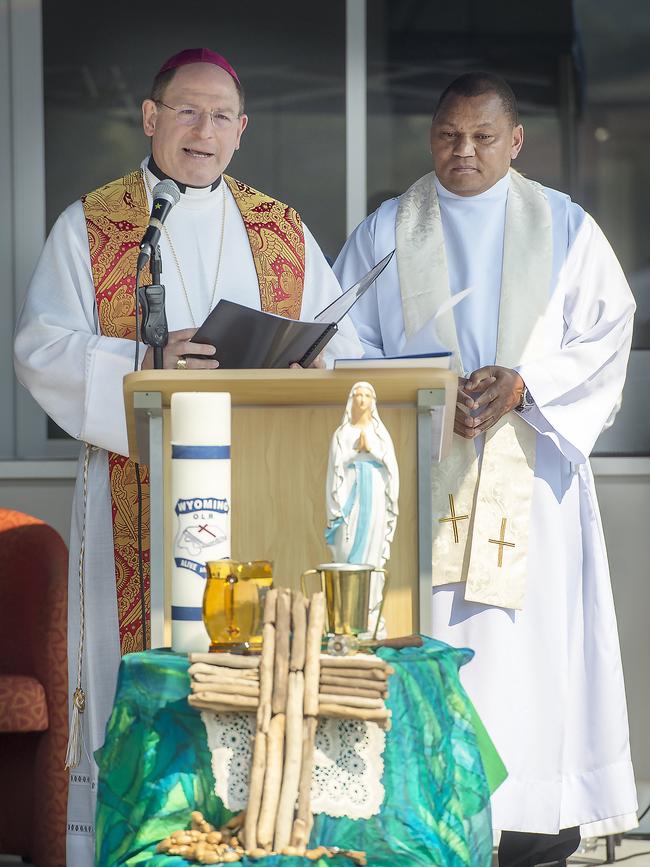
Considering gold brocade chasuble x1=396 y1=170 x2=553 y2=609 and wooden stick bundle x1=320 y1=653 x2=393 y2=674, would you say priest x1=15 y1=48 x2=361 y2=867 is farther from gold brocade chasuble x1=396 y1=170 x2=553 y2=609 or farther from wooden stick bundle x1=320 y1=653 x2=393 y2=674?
wooden stick bundle x1=320 y1=653 x2=393 y2=674

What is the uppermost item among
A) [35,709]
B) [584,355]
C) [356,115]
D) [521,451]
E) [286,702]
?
[356,115]

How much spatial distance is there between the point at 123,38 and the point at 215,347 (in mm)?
3311

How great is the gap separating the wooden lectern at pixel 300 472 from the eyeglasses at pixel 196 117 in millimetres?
966

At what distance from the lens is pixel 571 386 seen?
3.90m

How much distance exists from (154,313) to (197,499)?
52cm

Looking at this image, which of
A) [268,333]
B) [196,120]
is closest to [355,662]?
[268,333]

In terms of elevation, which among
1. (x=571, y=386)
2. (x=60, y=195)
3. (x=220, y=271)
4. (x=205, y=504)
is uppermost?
(x=60, y=195)

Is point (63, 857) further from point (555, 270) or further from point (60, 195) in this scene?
point (60, 195)

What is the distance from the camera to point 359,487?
2527mm

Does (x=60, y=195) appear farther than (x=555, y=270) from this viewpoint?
Yes

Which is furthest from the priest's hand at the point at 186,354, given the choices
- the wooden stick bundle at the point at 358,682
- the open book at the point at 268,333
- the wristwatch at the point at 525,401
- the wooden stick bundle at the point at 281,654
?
the wristwatch at the point at 525,401

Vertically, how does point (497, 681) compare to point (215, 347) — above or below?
below

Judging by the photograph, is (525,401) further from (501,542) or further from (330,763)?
(330,763)

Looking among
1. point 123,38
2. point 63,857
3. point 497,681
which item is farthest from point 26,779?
point 123,38
